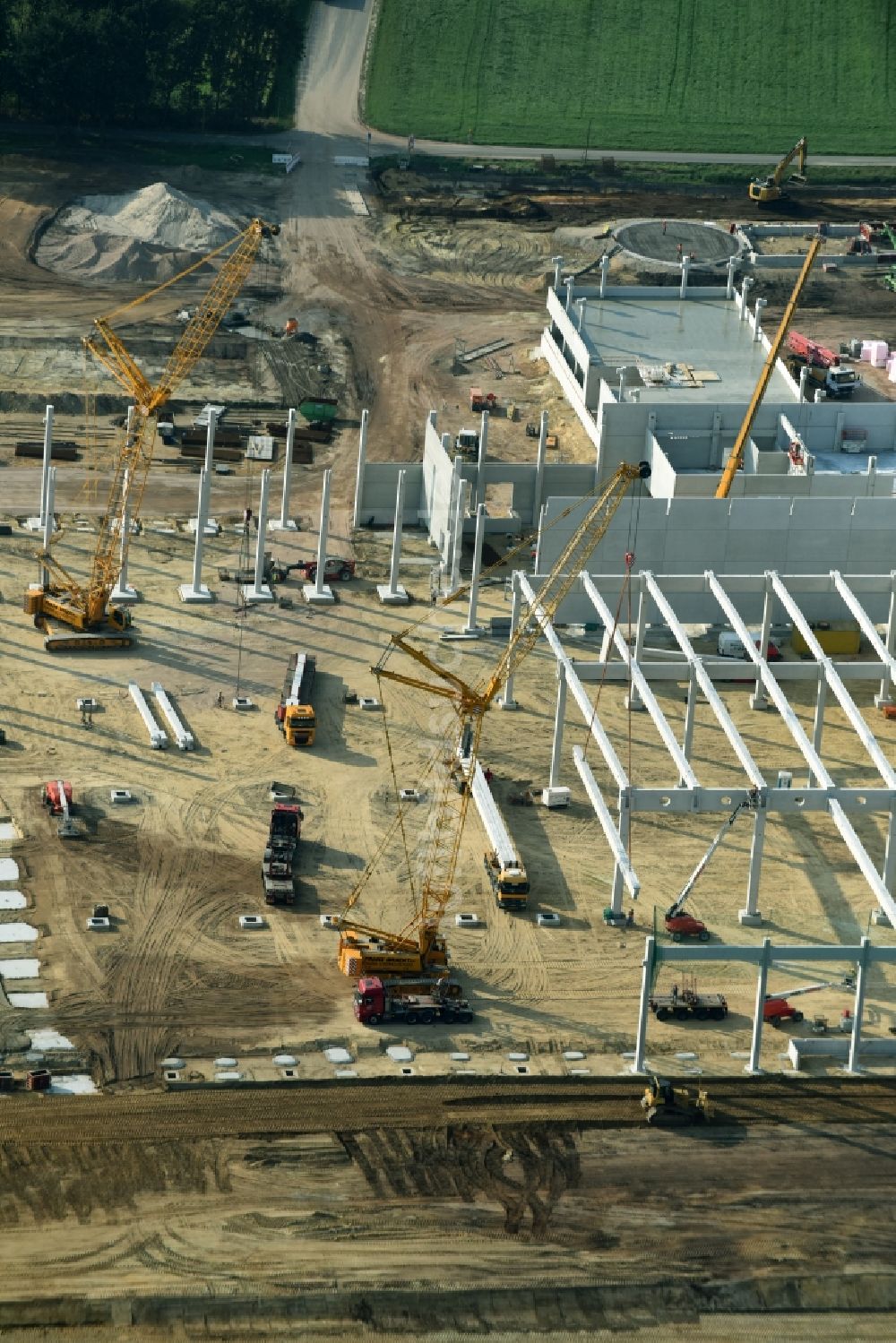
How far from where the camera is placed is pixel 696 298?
130 m

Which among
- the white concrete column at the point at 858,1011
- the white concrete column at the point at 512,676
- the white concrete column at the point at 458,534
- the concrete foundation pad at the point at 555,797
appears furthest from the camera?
the white concrete column at the point at 458,534

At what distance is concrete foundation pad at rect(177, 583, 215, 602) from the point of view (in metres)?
104

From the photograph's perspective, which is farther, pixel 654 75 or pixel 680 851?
pixel 654 75

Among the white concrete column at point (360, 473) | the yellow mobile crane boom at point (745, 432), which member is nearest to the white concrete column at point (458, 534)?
the white concrete column at point (360, 473)

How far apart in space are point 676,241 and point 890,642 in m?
57.5

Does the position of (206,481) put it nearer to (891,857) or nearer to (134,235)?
(891,857)

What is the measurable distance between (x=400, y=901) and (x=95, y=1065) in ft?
43.0

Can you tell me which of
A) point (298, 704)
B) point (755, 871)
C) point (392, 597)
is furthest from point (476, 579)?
point (755, 871)

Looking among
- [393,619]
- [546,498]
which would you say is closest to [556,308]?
[546,498]

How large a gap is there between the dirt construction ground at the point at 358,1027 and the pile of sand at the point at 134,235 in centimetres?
2067

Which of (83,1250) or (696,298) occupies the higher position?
(696,298)

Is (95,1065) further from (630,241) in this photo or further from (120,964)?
(630,241)

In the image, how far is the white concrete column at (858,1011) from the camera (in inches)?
2955

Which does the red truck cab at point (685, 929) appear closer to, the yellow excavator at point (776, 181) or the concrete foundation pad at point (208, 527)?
the concrete foundation pad at point (208, 527)
